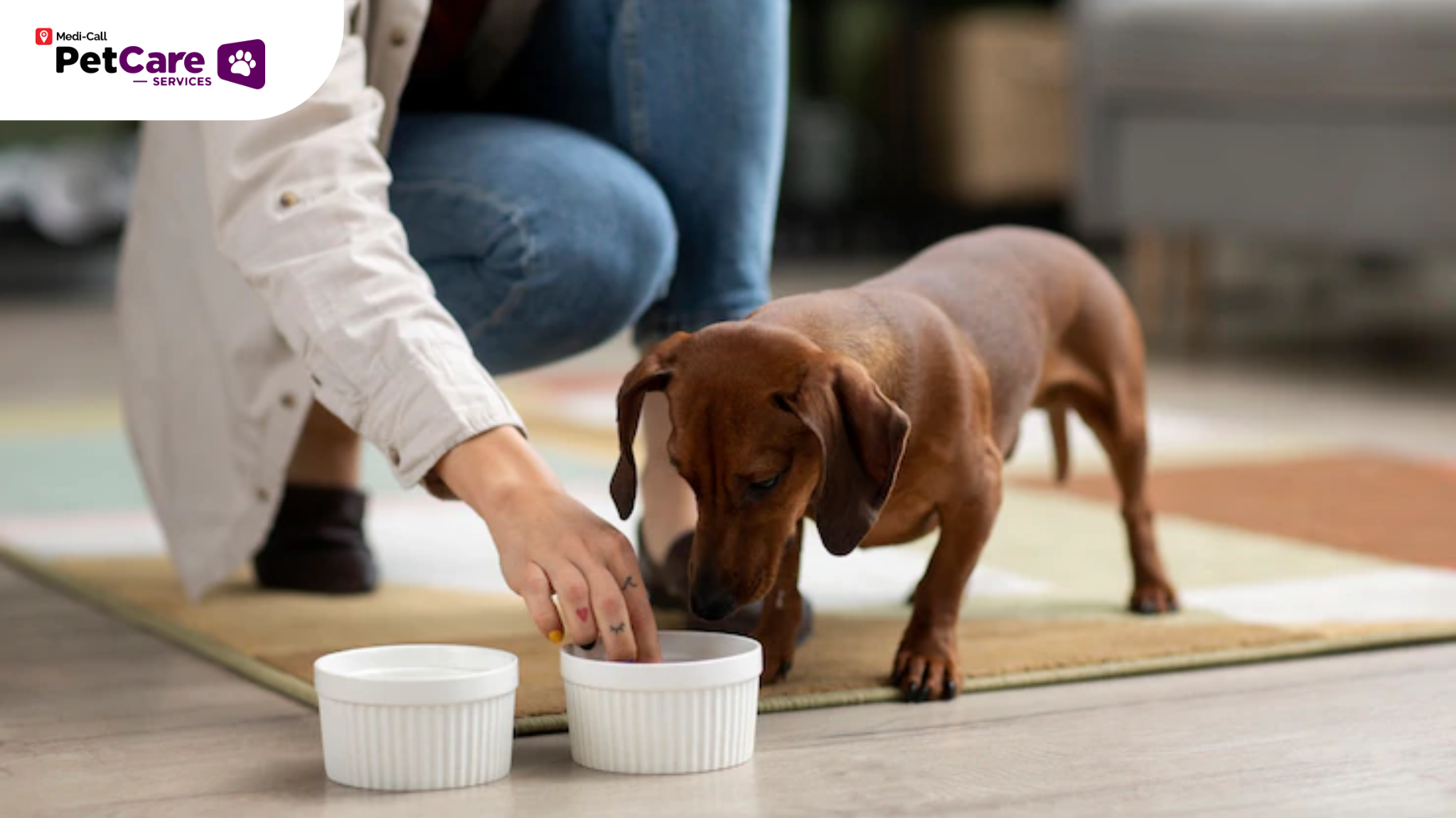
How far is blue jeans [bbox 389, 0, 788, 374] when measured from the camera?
5.30 ft

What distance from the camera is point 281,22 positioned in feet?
4.60

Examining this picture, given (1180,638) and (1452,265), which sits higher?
(1180,638)

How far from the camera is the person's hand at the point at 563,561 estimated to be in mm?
1121

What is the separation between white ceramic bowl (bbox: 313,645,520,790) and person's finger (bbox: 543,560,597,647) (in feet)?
0.16

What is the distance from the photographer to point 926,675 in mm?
1366

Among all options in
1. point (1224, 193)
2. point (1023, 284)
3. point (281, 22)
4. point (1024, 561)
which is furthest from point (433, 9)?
point (1224, 193)

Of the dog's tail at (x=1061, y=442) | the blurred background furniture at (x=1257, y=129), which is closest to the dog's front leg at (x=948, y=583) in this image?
the dog's tail at (x=1061, y=442)

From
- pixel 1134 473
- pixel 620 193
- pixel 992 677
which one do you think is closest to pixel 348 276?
pixel 620 193

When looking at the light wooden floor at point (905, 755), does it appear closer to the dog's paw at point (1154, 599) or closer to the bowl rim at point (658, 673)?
the bowl rim at point (658, 673)

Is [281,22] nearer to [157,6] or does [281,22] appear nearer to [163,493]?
[157,6]

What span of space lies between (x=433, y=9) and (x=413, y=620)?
52 cm

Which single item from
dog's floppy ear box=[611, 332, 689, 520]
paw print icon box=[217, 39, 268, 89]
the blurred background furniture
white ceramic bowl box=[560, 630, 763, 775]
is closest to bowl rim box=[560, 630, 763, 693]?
white ceramic bowl box=[560, 630, 763, 775]

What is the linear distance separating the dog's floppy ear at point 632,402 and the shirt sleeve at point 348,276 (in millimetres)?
64

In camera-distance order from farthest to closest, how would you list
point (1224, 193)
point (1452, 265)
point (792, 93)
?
point (792, 93), point (1452, 265), point (1224, 193)
